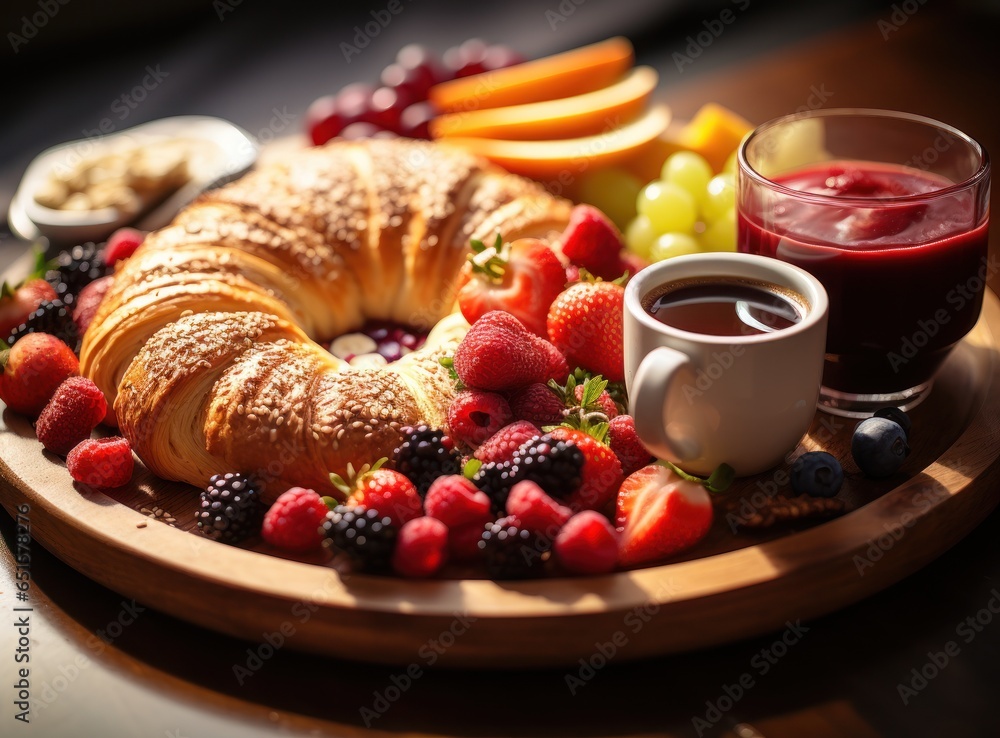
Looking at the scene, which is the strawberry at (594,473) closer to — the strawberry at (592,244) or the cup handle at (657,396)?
the cup handle at (657,396)

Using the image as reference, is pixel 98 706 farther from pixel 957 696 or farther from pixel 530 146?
pixel 530 146

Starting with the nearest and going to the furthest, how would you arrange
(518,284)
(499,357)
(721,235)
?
(499,357) < (518,284) < (721,235)

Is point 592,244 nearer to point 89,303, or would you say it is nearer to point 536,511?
point 536,511

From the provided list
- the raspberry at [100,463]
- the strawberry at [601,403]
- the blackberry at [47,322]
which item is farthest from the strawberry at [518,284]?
the blackberry at [47,322]

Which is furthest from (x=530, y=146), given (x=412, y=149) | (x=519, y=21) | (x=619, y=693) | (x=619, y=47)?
(x=519, y=21)

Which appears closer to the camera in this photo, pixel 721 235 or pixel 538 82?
pixel 721 235

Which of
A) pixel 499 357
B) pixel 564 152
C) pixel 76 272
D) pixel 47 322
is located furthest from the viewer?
pixel 564 152

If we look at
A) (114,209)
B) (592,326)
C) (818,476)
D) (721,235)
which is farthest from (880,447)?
(114,209)
